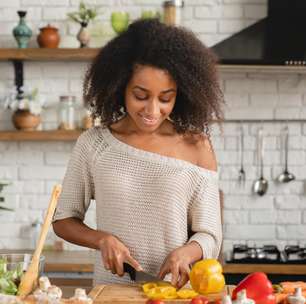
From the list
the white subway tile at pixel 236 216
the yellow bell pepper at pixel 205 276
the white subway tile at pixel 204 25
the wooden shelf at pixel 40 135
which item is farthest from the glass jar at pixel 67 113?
the yellow bell pepper at pixel 205 276

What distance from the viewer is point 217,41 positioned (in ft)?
14.4

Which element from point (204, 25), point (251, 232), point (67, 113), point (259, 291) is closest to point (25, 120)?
point (67, 113)

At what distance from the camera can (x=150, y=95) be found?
201 centimetres

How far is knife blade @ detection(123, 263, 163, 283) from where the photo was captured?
1.98 m

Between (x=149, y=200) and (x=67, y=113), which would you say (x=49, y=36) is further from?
(x=149, y=200)

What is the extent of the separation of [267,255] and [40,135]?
4.60 feet

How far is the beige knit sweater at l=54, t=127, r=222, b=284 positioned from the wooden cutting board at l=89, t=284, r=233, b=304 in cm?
12

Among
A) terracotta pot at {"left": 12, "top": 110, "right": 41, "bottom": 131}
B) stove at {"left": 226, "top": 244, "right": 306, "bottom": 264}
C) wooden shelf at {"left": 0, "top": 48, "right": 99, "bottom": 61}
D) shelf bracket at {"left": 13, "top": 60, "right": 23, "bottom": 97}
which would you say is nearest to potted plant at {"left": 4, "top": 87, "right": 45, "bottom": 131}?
terracotta pot at {"left": 12, "top": 110, "right": 41, "bottom": 131}

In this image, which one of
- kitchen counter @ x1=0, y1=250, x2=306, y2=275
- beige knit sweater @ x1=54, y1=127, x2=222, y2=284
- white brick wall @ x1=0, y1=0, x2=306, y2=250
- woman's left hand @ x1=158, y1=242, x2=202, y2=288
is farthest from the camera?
white brick wall @ x1=0, y1=0, x2=306, y2=250

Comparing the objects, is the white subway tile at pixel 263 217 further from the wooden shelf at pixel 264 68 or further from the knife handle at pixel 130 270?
the knife handle at pixel 130 270

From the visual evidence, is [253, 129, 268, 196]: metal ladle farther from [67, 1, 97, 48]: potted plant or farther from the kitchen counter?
[67, 1, 97, 48]: potted plant

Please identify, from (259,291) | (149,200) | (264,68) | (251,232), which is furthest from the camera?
(251,232)

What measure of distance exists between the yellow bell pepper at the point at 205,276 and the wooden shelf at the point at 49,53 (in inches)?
95.8

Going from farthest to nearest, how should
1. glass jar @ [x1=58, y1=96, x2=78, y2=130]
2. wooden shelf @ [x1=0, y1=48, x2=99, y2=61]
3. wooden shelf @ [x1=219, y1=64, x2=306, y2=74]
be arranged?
glass jar @ [x1=58, y1=96, x2=78, y2=130] < wooden shelf @ [x1=0, y1=48, x2=99, y2=61] < wooden shelf @ [x1=219, y1=64, x2=306, y2=74]
